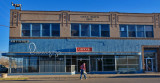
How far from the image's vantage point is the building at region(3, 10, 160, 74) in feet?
72.4

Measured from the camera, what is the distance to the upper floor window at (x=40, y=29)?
74.7 ft

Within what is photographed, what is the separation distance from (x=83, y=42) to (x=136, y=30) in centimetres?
763

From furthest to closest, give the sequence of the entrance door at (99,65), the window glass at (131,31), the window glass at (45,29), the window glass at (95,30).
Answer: the window glass at (131,31)
the window glass at (95,30)
the entrance door at (99,65)
the window glass at (45,29)

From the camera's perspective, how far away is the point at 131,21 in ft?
78.5

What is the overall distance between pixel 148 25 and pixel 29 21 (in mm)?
16207

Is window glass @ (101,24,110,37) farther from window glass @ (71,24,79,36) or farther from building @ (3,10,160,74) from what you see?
window glass @ (71,24,79,36)

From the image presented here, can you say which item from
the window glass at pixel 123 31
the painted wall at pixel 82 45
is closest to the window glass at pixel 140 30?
the painted wall at pixel 82 45

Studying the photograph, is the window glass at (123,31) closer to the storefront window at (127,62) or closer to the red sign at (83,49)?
the storefront window at (127,62)

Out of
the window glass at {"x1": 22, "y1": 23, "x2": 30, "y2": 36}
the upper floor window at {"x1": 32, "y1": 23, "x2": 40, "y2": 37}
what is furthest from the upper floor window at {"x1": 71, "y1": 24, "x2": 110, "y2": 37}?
the window glass at {"x1": 22, "y1": 23, "x2": 30, "y2": 36}

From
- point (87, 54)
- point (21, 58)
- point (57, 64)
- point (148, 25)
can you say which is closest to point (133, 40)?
point (148, 25)

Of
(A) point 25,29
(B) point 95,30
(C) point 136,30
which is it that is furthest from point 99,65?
(A) point 25,29

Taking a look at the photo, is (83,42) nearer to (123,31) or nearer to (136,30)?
(123,31)

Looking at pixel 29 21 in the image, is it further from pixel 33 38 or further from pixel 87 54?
pixel 87 54

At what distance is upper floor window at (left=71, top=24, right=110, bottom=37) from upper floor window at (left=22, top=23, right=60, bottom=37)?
7.39 feet
